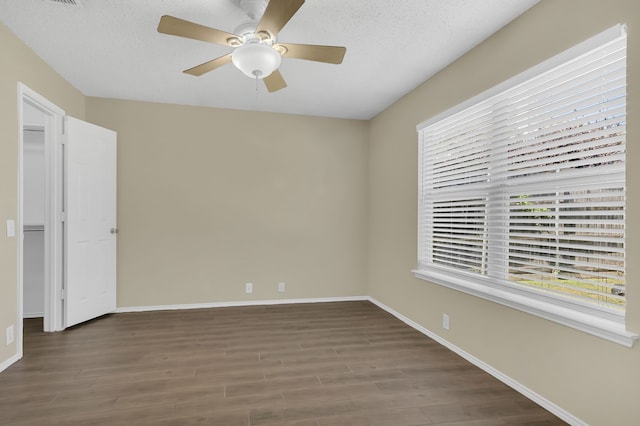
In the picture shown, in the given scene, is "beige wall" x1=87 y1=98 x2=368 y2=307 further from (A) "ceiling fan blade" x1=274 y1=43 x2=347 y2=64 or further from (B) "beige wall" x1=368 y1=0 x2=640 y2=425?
(A) "ceiling fan blade" x1=274 y1=43 x2=347 y2=64

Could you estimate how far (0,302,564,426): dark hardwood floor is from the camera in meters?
2.04

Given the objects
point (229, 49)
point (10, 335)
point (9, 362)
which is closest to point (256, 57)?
point (229, 49)

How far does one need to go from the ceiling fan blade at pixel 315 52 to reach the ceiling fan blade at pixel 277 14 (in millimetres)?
165

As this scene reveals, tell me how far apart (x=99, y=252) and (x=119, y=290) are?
0.57 metres

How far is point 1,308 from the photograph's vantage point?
257 centimetres

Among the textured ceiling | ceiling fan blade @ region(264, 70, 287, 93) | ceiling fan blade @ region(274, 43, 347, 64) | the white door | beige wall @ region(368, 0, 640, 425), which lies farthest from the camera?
the white door

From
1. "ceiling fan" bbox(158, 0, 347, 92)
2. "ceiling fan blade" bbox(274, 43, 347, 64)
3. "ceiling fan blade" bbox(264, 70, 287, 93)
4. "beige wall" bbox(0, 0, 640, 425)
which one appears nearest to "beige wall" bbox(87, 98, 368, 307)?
"beige wall" bbox(0, 0, 640, 425)

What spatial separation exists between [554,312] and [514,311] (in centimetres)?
36

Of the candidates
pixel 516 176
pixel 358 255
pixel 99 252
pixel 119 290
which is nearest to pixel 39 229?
pixel 99 252

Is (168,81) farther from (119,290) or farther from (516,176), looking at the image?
(516,176)

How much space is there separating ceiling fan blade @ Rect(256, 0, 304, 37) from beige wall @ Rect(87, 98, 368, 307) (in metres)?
2.60

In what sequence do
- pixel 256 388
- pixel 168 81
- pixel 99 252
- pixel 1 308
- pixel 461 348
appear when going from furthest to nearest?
1. pixel 99 252
2. pixel 168 81
3. pixel 461 348
4. pixel 1 308
5. pixel 256 388

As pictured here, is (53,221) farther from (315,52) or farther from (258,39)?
(315,52)

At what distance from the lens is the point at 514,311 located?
2.39m
